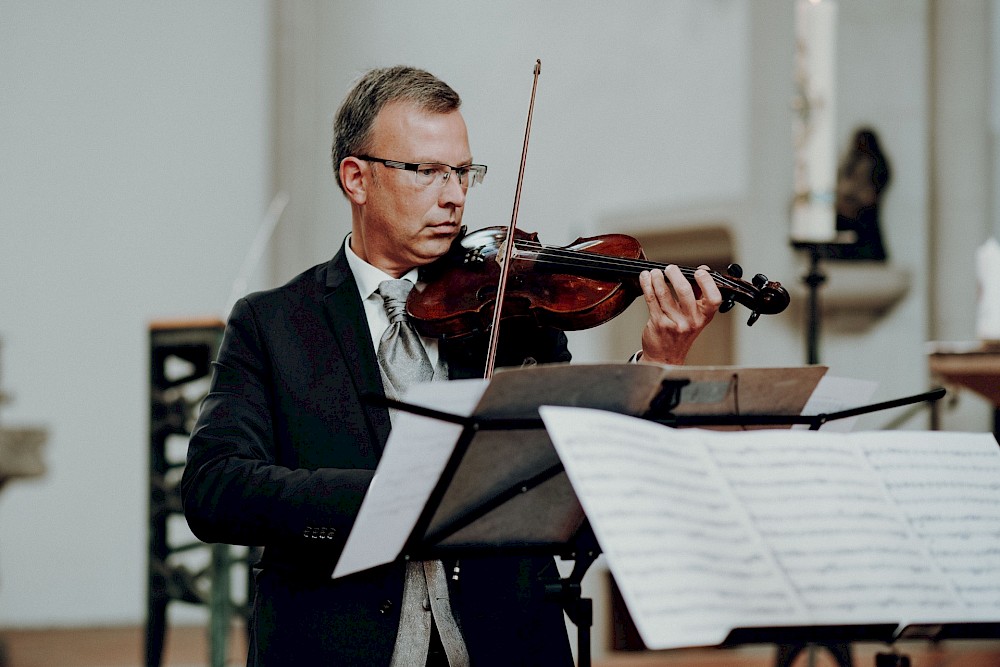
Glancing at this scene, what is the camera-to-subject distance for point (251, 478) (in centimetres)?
153

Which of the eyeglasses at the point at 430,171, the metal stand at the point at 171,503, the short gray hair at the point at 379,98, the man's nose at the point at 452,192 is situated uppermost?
the short gray hair at the point at 379,98

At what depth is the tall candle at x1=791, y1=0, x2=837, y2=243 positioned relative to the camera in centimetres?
250

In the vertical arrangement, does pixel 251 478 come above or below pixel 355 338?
below

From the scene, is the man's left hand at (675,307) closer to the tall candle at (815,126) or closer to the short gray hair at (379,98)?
the short gray hair at (379,98)

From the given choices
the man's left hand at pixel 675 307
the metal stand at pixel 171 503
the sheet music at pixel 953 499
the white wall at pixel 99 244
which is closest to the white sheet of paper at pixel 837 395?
the sheet music at pixel 953 499

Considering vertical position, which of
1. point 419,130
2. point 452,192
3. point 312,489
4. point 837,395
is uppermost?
point 419,130

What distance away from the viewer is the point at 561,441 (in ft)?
3.50

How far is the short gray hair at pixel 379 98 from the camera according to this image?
187cm

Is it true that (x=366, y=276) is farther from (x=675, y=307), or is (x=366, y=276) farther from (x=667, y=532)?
(x=667, y=532)

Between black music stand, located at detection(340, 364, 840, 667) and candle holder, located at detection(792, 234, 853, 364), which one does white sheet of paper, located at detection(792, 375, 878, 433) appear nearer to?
black music stand, located at detection(340, 364, 840, 667)

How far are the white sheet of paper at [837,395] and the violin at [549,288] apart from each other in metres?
0.31

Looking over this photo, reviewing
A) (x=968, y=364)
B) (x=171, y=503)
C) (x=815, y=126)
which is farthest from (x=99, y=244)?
(x=968, y=364)

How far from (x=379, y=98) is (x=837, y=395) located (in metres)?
0.89

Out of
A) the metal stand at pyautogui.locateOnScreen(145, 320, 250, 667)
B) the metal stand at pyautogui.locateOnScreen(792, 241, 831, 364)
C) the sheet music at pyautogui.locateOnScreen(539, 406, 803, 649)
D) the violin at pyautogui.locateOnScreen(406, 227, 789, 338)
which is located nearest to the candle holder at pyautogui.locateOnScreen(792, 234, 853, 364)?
the metal stand at pyautogui.locateOnScreen(792, 241, 831, 364)
